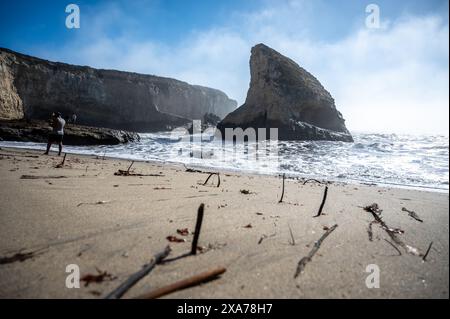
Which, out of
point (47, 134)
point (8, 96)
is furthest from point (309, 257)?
point (8, 96)

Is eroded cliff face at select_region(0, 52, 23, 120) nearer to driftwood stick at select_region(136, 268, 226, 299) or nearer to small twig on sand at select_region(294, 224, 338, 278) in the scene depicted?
driftwood stick at select_region(136, 268, 226, 299)

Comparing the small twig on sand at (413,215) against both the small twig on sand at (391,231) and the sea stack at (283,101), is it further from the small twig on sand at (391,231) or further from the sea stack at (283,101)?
the sea stack at (283,101)

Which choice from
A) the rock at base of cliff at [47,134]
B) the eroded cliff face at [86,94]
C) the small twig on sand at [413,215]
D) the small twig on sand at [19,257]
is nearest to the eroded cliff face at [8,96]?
the eroded cliff face at [86,94]

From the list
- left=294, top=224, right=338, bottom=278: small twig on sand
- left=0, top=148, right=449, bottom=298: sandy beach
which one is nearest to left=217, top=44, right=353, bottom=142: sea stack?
left=0, top=148, right=449, bottom=298: sandy beach

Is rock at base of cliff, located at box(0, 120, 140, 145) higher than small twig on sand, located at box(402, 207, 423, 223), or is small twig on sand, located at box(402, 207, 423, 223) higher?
rock at base of cliff, located at box(0, 120, 140, 145)

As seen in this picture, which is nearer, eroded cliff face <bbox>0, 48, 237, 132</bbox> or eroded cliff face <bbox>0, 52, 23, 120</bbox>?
eroded cliff face <bbox>0, 52, 23, 120</bbox>

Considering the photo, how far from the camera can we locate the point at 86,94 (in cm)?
4150

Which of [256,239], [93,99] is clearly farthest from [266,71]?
[256,239]

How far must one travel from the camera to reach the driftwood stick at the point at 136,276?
4.56ft

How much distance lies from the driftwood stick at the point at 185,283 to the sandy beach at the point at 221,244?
35 mm

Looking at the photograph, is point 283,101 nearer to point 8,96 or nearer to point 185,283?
point 185,283

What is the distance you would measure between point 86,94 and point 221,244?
46.5 meters

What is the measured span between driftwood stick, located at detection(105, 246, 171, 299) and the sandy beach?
0.04 meters

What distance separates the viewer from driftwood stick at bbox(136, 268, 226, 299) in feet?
4.54
